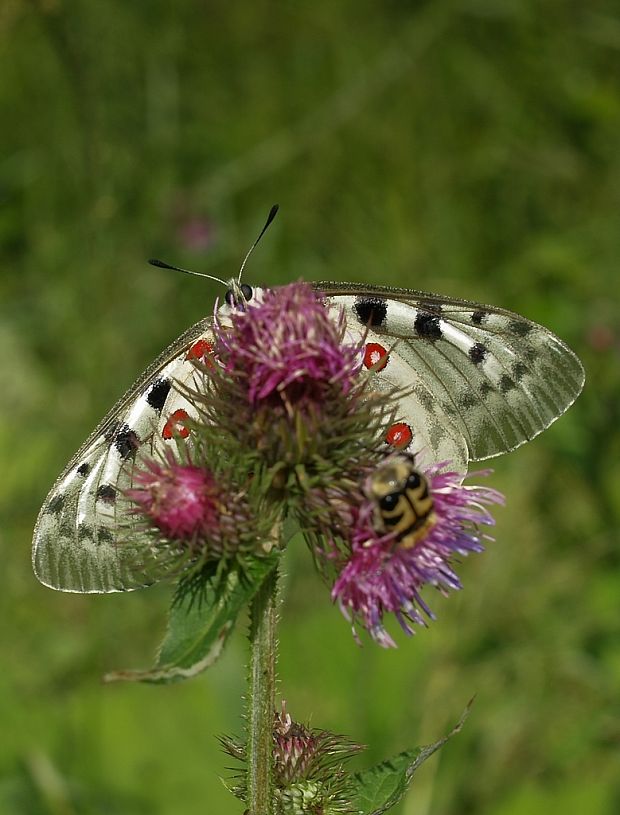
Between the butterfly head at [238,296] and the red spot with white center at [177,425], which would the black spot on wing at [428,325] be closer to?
the butterfly head at [238,296]

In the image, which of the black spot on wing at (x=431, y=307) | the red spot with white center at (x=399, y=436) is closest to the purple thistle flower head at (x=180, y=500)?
the red spot with white center at (x=399, y=436)

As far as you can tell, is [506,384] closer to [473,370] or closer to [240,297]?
[473,370]

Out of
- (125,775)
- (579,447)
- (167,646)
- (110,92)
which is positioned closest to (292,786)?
(167,646)

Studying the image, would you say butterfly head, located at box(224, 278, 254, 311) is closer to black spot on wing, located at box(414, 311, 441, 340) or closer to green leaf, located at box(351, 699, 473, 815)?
black spot on wing, located at box(414, 311, 441, 340)

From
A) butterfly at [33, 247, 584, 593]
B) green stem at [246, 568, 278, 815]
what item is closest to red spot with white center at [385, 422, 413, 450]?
butterfly at [33, 247, 584, 593]

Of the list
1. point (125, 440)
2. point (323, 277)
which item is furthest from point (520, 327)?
point (323, 277)

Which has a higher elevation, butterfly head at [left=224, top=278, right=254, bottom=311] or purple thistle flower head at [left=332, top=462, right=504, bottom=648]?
butterfly head at [left=224, top=278, right=254, bottom=311]
